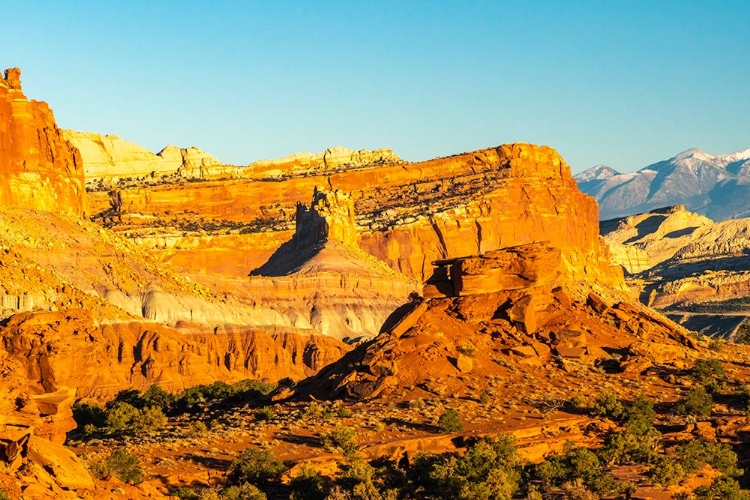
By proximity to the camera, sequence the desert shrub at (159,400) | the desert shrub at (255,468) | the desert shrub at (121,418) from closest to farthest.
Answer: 1. the desert shrub at (255,468)
2. the desert shrub at (121,418)
3. the desert shrub at (159,400)

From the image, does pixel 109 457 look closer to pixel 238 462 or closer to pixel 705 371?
pixel 238 462

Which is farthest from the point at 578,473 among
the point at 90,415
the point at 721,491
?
the point at 90,415

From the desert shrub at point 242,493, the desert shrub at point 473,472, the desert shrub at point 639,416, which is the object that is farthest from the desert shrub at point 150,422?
the desert shrub at point 639,416

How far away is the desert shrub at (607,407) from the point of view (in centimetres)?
5428

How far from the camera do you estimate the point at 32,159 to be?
12356cm

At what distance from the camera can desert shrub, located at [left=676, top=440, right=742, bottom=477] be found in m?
49.1

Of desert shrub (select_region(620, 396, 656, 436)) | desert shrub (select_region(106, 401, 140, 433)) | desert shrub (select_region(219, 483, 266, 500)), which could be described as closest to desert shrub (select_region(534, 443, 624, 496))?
desert shrub (select_region(620, 396, 656, 436))

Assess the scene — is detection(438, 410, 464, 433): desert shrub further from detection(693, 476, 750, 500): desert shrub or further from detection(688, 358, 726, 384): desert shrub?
detection(688, 358, 726, 384): desert shrub

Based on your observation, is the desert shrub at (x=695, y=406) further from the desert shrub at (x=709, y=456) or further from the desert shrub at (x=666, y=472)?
the desert shrub at (x=666, y=472)

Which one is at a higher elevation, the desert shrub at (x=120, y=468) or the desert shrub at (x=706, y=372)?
the desert shrub at (x=120, y=468)

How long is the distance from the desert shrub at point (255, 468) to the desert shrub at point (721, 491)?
38.4 feet

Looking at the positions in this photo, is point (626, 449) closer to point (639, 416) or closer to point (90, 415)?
point (639, 416)

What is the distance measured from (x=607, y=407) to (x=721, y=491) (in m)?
9.35

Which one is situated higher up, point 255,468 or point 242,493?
point 255,468
